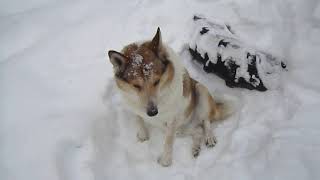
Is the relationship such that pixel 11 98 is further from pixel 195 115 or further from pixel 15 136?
pixel 195 115

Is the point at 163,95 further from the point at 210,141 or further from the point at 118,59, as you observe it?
the point at 210,141

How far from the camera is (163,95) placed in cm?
390

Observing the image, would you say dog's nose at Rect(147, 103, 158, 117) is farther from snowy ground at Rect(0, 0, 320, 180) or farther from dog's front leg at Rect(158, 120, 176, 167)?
snowy ground at Rect(0, 0, 320, 180)

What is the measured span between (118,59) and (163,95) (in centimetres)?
63

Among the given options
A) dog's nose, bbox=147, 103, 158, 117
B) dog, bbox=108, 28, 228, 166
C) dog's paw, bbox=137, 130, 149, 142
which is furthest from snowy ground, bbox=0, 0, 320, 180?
dog's nose, bbox=147, 103, 158, 117

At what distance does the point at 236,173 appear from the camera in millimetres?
3914


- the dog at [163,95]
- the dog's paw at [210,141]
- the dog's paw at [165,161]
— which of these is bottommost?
the dog's paw at [165,161]

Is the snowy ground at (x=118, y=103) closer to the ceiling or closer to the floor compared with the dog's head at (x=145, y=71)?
closer to the floor

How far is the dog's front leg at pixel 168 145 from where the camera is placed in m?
4.22

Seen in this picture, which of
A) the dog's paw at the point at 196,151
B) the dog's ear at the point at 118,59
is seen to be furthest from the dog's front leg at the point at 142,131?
the dog's ear at the point at 118,59

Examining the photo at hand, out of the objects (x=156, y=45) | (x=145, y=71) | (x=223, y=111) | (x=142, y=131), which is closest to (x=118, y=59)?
(x=145, y=71)

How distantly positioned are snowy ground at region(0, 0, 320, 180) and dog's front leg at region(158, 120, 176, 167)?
4.7 inches

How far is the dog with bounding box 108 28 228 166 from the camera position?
3.63m

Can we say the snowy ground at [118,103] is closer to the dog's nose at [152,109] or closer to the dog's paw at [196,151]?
the dog's paw at [196,151]
